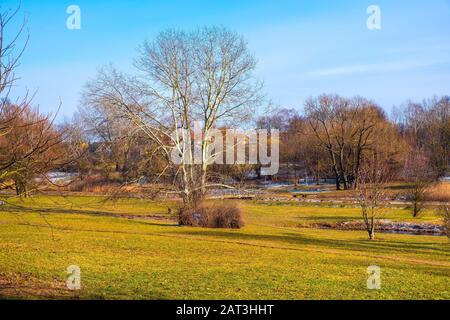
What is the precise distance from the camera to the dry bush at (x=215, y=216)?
27.0 metres

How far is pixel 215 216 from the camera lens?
2698cm

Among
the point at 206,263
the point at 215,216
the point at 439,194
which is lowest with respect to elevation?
the point at 439,194

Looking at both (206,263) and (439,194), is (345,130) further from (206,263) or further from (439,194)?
(206,263)

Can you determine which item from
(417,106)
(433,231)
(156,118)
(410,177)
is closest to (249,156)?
(156,118)

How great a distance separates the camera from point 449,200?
4362 centimetres

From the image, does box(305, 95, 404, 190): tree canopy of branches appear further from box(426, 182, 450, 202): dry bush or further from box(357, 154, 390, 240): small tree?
box(357, 154, 390, 240): small tree

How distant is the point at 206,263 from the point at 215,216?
522 inches

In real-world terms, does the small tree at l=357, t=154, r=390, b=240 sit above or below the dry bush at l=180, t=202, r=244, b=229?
above

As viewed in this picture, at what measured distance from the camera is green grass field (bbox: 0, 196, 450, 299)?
952 cm

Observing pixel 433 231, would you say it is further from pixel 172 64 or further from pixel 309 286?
pixel 309 286

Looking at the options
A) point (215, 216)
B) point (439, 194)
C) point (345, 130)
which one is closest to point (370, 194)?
point (215, 216)

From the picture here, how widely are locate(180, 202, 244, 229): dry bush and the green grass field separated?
6.37 ft

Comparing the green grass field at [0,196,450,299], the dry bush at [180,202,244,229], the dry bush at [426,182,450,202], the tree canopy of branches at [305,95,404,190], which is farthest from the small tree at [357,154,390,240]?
the tree canopy of branches at [305,95,404,190]

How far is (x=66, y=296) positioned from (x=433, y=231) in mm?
28389
